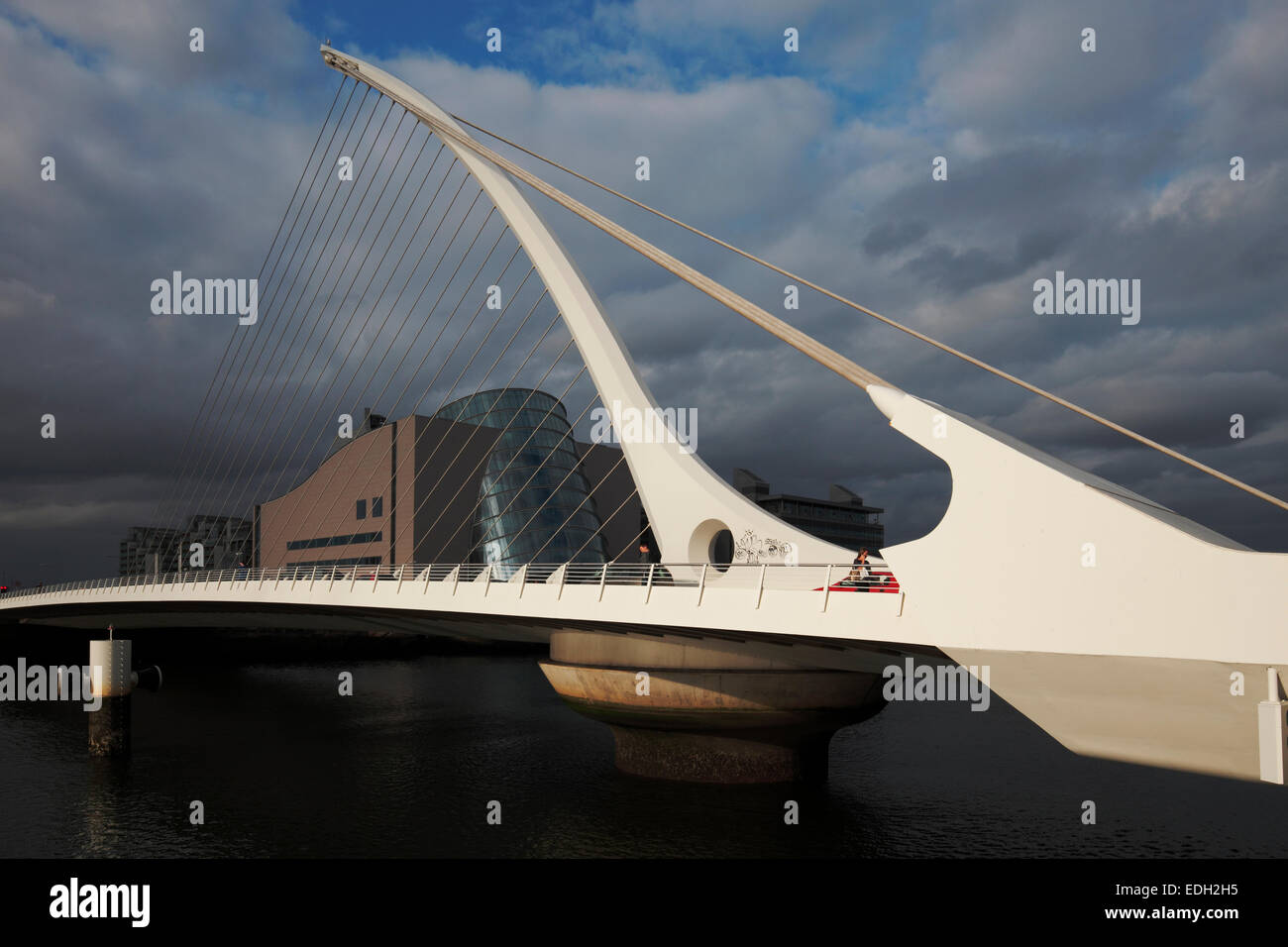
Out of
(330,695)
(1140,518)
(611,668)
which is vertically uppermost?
(1140,518)

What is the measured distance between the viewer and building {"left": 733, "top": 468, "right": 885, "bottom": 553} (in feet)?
397

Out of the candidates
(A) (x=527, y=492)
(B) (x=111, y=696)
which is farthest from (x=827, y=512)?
(B) (x=111, y=696)

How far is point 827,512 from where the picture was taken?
12769 centimetres

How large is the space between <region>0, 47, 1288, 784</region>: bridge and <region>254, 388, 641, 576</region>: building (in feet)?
96.4

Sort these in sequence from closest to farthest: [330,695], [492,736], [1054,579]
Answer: [1054,579]
[492,736]
[330,695]

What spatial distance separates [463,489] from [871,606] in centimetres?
5215

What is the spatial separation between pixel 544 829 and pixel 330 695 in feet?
88.0

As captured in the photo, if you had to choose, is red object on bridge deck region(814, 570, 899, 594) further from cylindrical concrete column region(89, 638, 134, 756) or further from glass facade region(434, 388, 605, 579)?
glass facade region(434, 388, 605, 579)

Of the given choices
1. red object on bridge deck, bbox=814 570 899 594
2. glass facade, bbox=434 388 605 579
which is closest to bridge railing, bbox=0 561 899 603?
red object on bridge deck, bbox=814 570 899 594

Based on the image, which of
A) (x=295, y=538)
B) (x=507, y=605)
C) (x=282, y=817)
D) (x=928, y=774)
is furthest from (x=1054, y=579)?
(x=295, y=538)

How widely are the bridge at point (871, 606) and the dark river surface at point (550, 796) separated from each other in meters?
2.37

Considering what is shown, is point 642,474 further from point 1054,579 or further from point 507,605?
point 1054,579
